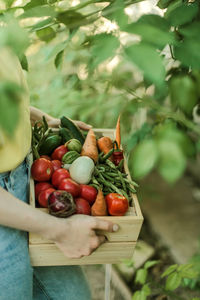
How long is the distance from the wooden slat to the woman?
0.13ft

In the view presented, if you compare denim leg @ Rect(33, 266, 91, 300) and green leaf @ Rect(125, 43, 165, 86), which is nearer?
green leaf @ Rect(125, 43, 165, 86)

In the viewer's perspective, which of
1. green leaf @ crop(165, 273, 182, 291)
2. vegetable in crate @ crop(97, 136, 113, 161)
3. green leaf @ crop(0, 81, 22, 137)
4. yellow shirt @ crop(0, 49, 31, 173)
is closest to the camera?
green leaf @ crop(0, 81, 22, 137)

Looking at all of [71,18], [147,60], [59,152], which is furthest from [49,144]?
[147,60]

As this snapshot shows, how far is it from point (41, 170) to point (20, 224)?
260 mm

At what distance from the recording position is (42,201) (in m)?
1.23

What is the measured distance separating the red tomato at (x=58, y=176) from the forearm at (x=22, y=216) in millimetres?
206

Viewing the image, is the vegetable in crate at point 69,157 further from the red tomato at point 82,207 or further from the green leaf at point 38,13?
the green leaf at point 38,13

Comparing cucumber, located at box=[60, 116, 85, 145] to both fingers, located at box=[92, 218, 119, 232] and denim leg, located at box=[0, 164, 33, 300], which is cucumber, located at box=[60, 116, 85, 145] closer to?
denim leg, located at box=[0, 164, 33, 300]

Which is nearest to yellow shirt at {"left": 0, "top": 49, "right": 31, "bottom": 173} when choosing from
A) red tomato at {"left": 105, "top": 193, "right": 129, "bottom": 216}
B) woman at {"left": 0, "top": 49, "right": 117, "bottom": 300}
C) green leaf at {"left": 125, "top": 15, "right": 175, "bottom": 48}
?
woman at {"left": 0, "top": 49, "right": 117, "bottom": 300}

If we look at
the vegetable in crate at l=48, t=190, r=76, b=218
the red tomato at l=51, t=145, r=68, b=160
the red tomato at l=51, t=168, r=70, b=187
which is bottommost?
the red tomato at l=51, t=145, r=68, b=160

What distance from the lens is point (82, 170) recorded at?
1.33 metres

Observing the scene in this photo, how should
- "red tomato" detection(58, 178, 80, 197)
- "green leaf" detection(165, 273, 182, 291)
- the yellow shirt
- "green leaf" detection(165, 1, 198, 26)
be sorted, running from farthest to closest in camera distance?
"green leaf" detection(165, 273, 182, 291)
"red tomato" detection(58, 178, 80, 197)
the yellow shirt
"green leaf" detection(165, 1, 198, 26)

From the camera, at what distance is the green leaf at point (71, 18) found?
86cm

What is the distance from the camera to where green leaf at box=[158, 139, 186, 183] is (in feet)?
1.92
